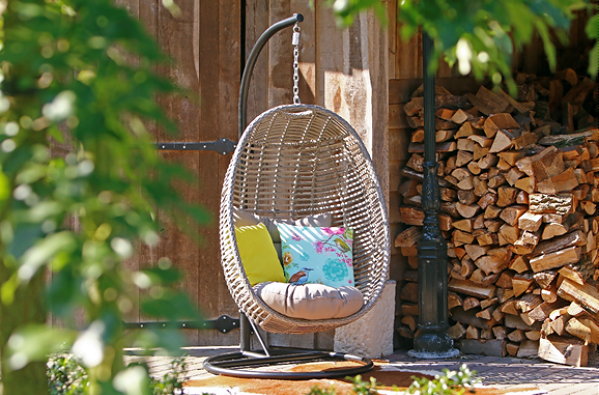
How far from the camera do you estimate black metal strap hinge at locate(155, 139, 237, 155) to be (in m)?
4.21

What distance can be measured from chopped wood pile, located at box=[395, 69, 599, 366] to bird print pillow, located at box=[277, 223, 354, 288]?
59 centimetres

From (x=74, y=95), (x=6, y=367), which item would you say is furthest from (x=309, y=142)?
(x=74, y=95)

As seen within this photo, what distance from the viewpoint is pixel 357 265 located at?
4.16 metres

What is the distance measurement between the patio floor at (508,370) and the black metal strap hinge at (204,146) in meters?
0.97

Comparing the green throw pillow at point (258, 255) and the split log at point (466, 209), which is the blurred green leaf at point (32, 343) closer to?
the green throw pillow at point (258, 255)

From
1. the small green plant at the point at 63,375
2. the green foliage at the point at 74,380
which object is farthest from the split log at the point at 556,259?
the small green plant at the point at 63,375

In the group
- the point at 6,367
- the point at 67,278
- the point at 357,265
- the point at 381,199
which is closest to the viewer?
the point at 67,278

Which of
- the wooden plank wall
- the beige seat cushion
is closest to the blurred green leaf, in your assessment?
the beige seat cushion

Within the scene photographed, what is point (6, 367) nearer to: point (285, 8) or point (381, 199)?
point (381, 199)

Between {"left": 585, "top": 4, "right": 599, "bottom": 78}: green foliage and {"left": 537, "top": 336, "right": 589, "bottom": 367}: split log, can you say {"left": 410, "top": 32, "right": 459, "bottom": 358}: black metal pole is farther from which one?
{"left": 585, "top": 4, "right": 599, "bottom": 78}: green foliage

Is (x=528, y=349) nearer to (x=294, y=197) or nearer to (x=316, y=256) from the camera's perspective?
Result: (x=316, y=256)

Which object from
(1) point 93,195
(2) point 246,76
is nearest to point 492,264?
(2) point 246,76

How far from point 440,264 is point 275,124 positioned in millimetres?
1062

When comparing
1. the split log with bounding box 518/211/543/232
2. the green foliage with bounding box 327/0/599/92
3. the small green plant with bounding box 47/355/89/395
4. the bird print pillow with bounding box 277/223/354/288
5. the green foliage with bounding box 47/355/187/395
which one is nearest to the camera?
the green foliage with bounding box 327/0/599/92
